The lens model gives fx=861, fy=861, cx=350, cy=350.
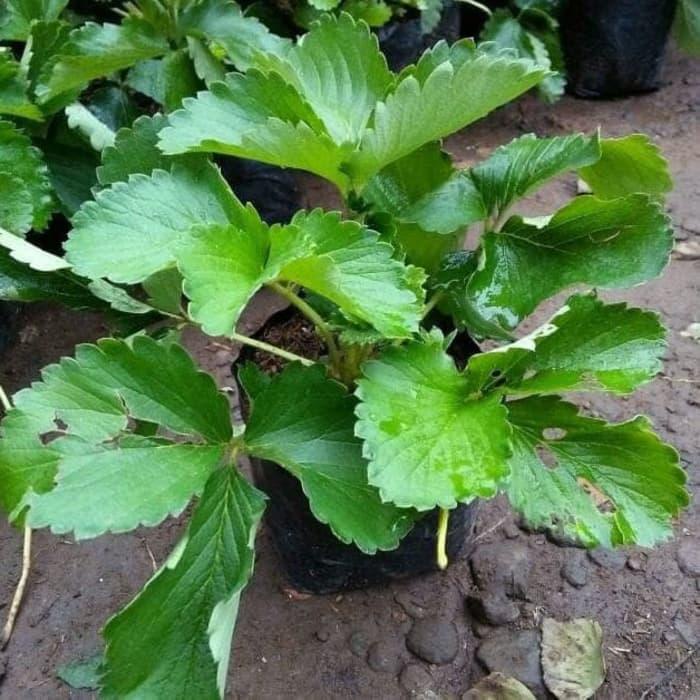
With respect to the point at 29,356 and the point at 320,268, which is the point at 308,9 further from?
the point at 320,268

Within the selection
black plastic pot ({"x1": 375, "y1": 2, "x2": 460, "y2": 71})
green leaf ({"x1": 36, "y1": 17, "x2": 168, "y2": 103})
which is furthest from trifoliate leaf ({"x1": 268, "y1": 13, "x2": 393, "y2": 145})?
black plastic pot ({"x1": 375, "y1": 2, "x2": 460, "y2": 71})

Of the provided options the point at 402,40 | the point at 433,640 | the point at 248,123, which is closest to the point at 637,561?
the point at 433,640

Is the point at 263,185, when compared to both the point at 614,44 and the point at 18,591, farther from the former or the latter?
the point at 614,44

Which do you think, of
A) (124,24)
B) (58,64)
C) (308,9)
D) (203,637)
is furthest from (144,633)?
(308,9)

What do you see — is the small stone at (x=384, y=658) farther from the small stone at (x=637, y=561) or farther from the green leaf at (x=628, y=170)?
the green leaf at (x=628, y=170)

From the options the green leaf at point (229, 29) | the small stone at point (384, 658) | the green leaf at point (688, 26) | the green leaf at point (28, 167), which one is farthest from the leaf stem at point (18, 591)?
the green leaf at point (688, 26)

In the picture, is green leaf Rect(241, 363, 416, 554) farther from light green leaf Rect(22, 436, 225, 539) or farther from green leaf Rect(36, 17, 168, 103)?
green leaf Rect(36, 17, 168, 103)
